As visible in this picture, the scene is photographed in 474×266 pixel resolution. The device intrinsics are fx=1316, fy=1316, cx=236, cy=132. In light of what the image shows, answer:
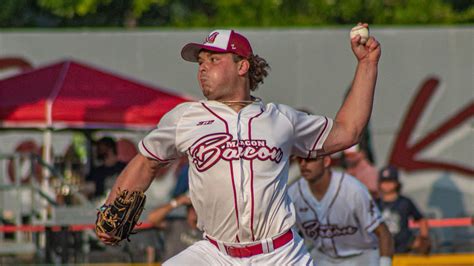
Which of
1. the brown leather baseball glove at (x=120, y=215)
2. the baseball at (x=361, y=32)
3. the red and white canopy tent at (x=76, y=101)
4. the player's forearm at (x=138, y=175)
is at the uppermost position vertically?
the baseball at (x=361, y=32)

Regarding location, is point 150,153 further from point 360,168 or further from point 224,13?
point 224,13

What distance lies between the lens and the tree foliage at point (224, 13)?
24.8m

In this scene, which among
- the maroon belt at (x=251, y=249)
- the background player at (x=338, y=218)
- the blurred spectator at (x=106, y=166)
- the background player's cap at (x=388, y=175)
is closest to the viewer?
the maroon belt at (x=251, y=249)

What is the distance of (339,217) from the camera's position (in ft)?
32.3

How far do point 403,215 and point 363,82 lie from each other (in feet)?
24.9

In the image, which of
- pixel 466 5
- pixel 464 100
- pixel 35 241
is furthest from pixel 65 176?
pixel 466 5

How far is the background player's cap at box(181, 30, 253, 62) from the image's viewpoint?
7000 millimetres

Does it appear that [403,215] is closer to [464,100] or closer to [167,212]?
[167,212]

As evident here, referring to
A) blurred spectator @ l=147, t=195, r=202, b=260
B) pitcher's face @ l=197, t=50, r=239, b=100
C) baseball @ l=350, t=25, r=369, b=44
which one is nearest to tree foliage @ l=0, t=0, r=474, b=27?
blurred spectator @ l=147, t=195, r=202, b=260

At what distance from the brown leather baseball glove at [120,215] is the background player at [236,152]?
2.6 inches

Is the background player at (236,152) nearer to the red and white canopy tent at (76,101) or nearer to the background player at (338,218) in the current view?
the background player at (338,218)

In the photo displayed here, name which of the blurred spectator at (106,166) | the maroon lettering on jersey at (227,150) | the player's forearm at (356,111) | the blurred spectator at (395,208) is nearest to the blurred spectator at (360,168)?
the blurred spectator at (395,208)

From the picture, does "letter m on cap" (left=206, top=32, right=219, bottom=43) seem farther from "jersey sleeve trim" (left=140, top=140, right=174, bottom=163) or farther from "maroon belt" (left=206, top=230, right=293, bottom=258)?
"maroon belt" (left=206, top=230, right=293, bottom=258)

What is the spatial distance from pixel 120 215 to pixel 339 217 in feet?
11.0
